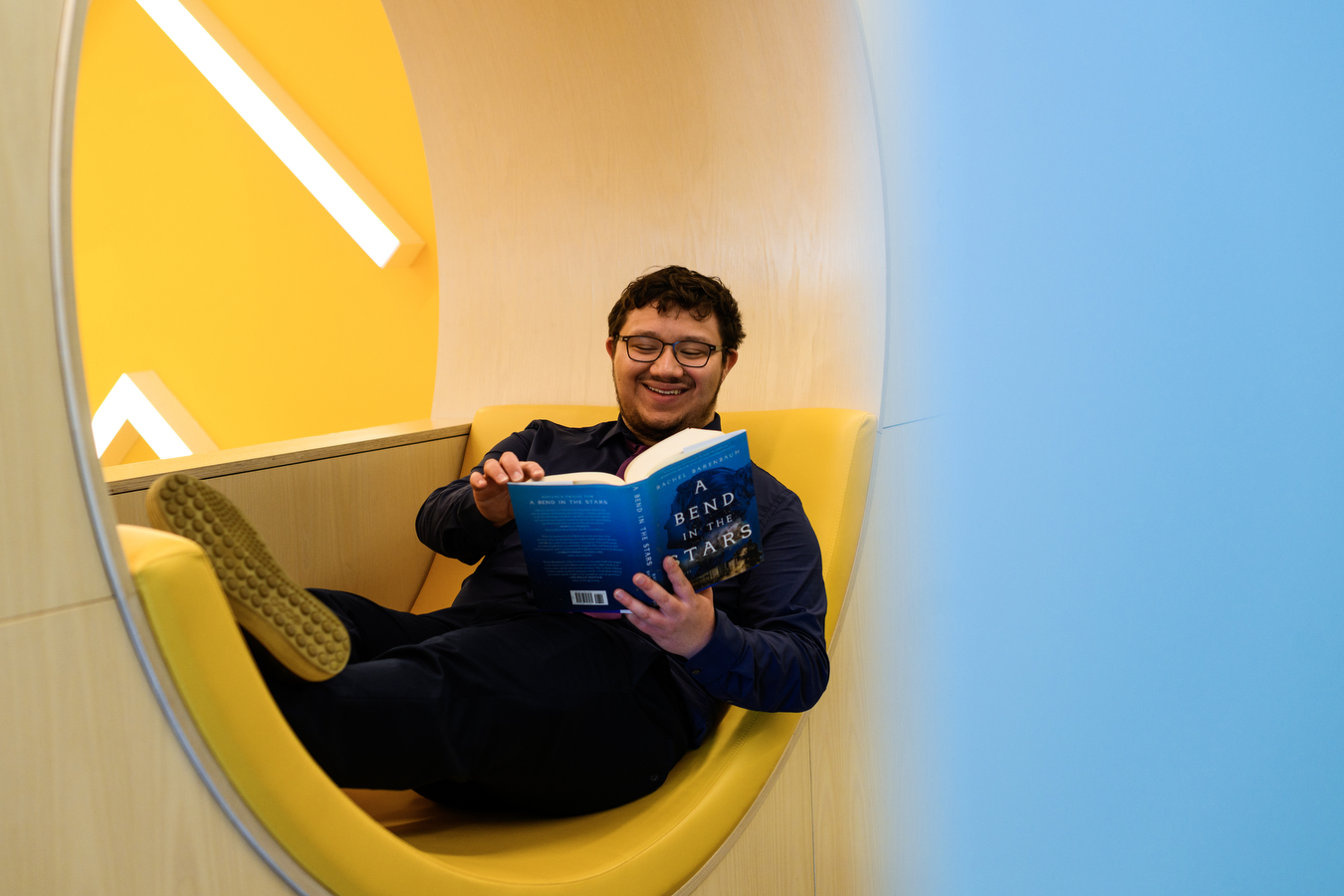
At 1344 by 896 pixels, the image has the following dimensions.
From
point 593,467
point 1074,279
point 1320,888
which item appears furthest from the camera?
point 1320,888

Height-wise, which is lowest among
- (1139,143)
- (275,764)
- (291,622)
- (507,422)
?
(275,764)

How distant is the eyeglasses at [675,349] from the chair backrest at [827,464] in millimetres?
162

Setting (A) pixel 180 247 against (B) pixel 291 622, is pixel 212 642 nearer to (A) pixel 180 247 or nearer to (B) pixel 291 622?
(B) pixel 291 622

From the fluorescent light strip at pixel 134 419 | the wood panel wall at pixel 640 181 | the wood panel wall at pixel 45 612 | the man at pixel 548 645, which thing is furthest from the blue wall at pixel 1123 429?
the fluorescent light strip at pixel 134 419

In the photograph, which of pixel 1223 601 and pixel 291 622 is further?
pixel 1223 601

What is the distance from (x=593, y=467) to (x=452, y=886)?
87 cm

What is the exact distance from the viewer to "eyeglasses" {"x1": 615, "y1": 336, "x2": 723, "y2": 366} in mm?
1729

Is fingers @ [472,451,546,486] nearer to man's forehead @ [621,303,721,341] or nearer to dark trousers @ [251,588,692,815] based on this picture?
dark trousers @ [251,588,692,815]

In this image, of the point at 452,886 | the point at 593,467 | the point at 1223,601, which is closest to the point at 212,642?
the point at 452,886

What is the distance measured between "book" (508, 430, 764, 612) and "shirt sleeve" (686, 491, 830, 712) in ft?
0.32

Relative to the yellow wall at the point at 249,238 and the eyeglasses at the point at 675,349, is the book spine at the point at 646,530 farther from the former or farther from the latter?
the yellow wall at the point at 249,238

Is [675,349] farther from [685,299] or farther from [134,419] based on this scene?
[134,419]

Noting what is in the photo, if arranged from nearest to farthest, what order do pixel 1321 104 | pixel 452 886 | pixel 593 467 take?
pixel 452 886 → pixel 593 467 → pixel 1321 104

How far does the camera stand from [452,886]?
104cm
